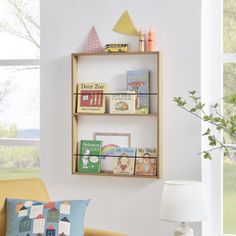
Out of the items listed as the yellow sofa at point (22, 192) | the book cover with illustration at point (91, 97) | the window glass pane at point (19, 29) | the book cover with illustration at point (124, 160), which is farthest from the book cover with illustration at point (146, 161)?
the window glass pane at point (19, 29)

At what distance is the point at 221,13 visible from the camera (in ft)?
12.4

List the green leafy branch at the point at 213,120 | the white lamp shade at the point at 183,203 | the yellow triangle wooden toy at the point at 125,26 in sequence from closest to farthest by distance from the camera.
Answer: the green leafy branch at the point at 213,120, the white lamp shade at the point at 183,203, the yellow triangle wooden toy at the point at 125,26

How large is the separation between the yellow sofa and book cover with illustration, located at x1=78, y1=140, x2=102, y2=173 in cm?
44

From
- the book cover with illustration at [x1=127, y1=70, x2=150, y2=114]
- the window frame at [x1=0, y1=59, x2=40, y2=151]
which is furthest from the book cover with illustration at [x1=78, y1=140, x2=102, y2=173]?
the window frame at [x1=0, y1=59, x2=40, y2=151]

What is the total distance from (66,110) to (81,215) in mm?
988

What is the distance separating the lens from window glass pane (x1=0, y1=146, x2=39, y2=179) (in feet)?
13.9

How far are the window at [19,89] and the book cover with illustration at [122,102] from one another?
74 centimetres

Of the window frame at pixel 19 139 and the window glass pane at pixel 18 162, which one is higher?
the window frame at pixel 19 139

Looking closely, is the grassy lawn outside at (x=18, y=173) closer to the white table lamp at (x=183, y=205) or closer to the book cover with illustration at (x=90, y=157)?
the book cover with illustration at (x=90, y=157)

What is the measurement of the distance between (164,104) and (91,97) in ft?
1.60

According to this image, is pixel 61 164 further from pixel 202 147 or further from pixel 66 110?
pixel 202 147

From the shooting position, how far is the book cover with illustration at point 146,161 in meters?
3.71

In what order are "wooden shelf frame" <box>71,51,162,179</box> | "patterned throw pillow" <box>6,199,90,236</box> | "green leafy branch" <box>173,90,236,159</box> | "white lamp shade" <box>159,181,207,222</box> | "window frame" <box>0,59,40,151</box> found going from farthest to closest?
"window frame" <box>0,59,40,151</box> → "wooden shelf frame" <box>71,51,162,179</box> → "white lamp shade" <box>159,181,207,222</box> → "patterned throw pillow" <box>6,199,90,236</box> → "green leafy branch" <box>173,90,236,159</box>

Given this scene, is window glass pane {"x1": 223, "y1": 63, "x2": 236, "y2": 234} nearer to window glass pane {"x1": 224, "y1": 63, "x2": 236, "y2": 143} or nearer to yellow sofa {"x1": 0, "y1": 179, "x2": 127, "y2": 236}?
window glass pane {"x1": 224, "y1": 63, "x2": 236, "y2": 143}
